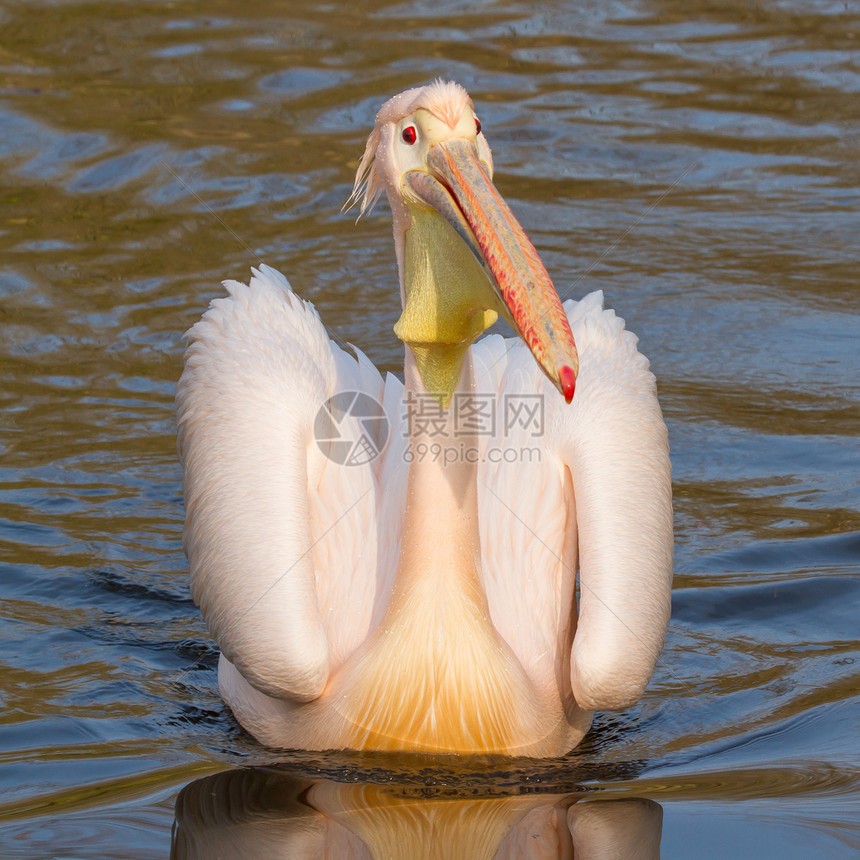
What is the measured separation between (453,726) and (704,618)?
4.16 feet

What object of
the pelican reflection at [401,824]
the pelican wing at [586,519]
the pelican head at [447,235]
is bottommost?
the pelican reflection at [401,824]

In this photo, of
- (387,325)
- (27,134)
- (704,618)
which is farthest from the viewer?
(27,134)

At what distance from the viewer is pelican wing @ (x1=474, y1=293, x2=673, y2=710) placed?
3.34 metres

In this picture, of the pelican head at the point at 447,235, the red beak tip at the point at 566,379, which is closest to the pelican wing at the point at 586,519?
the pelican head at the point at 447,235

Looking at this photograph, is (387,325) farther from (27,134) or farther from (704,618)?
(27,134)

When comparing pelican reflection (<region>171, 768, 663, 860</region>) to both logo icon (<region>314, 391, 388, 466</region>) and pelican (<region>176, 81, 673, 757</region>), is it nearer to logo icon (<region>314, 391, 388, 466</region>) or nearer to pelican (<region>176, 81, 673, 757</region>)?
pelican (<region>176, 81, 673, 757</region>)

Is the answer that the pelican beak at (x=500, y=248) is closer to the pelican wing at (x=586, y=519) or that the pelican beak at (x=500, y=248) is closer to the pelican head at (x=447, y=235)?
the pelican head at (x=447, y=235)

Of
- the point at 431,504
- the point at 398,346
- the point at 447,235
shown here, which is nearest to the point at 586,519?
the point at 431,504

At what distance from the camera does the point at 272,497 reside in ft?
11.4

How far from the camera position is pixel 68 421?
551cm

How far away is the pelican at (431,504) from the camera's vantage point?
10.1ft

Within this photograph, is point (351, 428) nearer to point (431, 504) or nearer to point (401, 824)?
point (431, 504)

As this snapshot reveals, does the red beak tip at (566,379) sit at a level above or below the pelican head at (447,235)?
below

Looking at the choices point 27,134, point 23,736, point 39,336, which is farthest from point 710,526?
point 27,134
